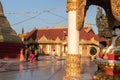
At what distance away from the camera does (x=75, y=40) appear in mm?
9336

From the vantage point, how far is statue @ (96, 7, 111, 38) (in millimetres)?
11625

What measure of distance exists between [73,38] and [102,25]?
3.08 m

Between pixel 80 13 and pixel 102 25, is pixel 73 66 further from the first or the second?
pixel 102 25

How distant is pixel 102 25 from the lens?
12.1 metres

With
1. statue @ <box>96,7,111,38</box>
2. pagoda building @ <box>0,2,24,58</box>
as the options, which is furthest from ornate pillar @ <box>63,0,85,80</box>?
pagoda building @ <box>0,2,24,58</box>

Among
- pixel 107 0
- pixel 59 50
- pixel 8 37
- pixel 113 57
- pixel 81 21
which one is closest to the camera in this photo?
pixel 113 57

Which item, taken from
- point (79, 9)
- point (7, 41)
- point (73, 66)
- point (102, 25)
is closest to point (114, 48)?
point (73, 66)

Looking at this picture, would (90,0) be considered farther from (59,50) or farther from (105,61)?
(59,50)

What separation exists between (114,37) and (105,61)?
711 mm

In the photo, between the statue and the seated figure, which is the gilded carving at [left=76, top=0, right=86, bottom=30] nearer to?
the seated figure

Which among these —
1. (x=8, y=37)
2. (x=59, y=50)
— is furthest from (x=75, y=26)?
(x=59, y=50)

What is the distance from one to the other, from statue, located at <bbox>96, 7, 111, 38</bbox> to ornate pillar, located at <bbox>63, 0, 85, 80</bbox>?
227cm

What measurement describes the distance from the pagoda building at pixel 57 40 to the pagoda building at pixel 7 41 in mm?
12609

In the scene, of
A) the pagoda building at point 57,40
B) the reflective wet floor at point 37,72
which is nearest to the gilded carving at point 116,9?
the reflective wet floor at point 37,72
